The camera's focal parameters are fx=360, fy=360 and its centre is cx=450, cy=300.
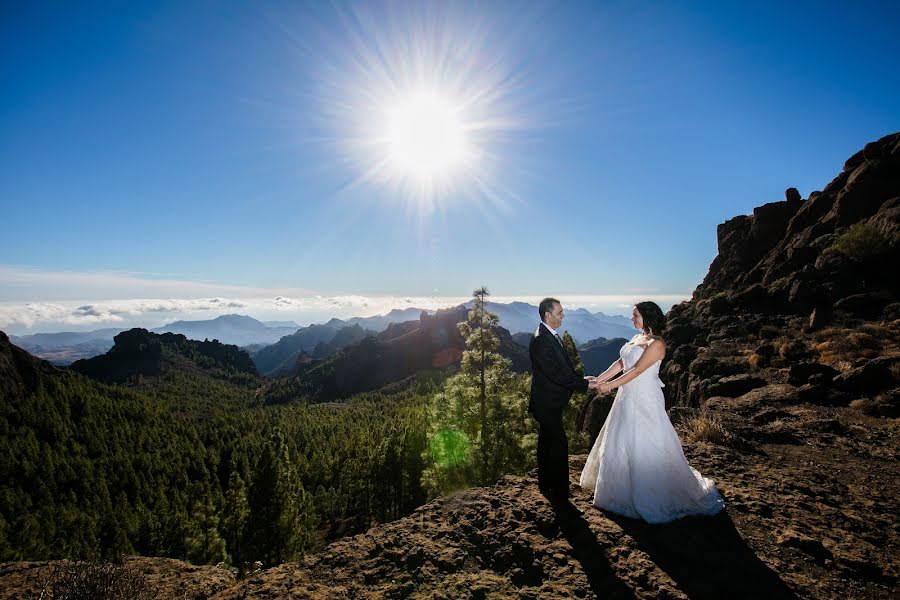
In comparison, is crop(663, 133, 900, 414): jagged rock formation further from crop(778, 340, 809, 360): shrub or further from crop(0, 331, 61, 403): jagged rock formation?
crop(0, 331, 61, 403): jagged rock formation

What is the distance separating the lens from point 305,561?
4512mm

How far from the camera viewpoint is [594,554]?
14.1 feet

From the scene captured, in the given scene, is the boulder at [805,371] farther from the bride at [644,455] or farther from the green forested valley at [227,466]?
the bride at [644,455]

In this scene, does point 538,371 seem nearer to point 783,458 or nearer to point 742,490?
point 742,490

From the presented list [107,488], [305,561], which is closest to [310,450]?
[107,488]

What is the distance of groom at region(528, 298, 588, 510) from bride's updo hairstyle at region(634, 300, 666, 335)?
1421 millimetres

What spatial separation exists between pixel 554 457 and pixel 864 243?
1241 inches

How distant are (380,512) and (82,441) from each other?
10343 cm

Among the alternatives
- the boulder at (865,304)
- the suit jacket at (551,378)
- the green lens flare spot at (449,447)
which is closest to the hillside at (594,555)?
the suit jacket at (551,378)

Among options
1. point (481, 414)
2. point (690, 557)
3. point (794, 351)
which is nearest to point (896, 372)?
point (794, 351)

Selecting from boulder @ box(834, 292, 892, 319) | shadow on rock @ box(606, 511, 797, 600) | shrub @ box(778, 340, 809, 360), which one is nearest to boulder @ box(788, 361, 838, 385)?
shrub @ box(778, 340, 809, 360)

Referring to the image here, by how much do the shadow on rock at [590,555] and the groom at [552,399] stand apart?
1.55 ft

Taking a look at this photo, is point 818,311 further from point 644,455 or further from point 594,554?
point 594,554

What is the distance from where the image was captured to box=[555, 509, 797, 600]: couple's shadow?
371 cm
